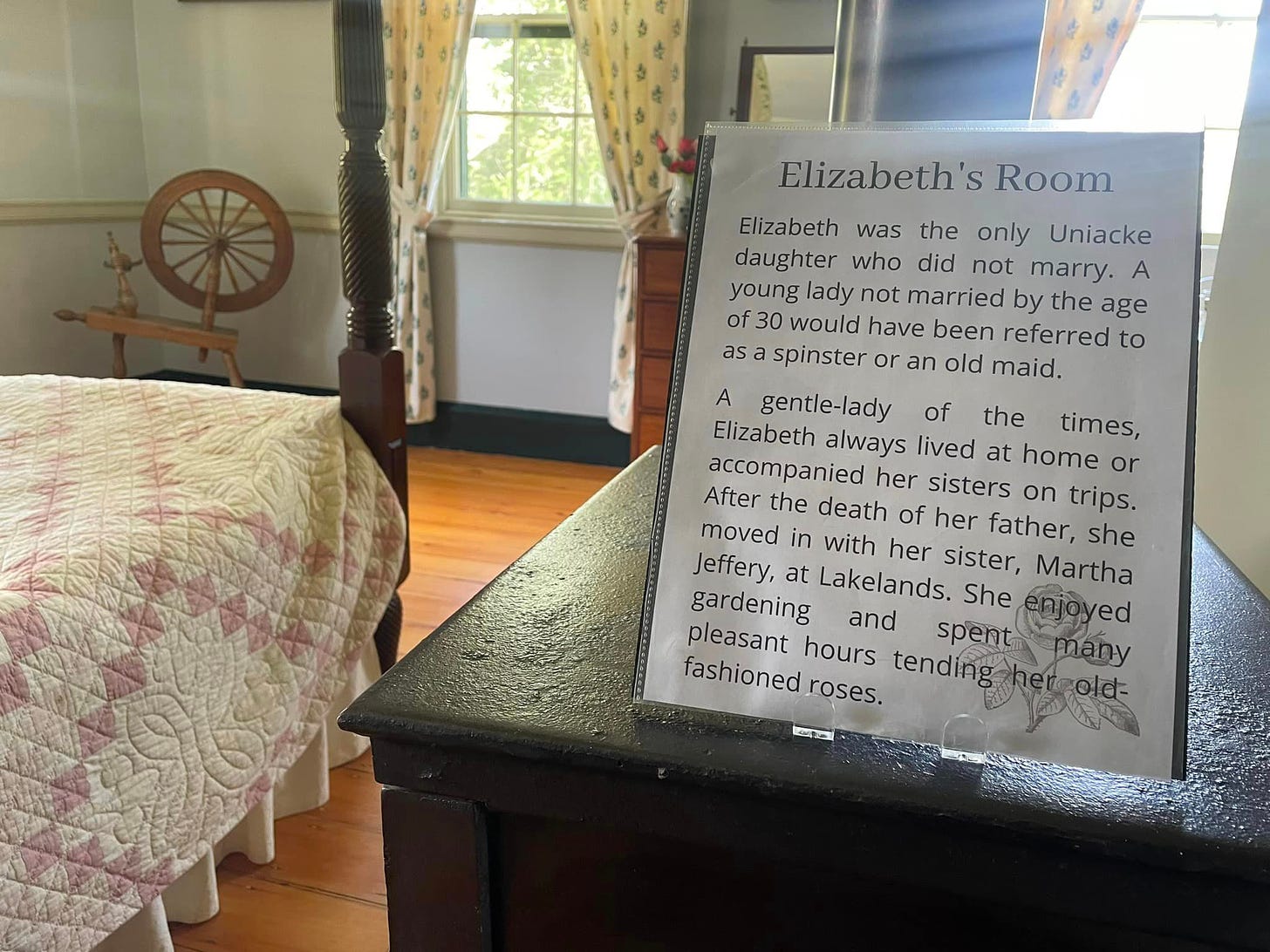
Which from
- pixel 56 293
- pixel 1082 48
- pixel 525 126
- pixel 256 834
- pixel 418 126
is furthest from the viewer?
pixel 56 293

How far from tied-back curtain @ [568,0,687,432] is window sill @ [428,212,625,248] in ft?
0.40

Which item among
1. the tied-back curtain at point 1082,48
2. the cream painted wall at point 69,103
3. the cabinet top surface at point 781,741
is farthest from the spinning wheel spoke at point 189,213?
the cabinet top surface at point 781,741

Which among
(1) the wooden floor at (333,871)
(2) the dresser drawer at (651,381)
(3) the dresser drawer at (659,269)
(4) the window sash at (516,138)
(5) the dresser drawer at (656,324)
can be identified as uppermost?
(4) the window sash at (516,138)

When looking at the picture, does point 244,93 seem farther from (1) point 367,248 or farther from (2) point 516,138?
(1) point 367,248

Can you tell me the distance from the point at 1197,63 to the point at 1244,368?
261 centimetres

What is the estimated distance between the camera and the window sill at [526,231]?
371 centimetres

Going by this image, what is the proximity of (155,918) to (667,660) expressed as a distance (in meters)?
1.17

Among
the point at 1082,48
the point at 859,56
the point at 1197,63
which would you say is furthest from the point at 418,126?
the point at 859,56

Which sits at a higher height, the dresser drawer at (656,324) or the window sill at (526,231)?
the window sill at (526,231)

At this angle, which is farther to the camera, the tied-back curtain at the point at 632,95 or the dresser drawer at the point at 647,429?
the tied-back curtain at the point at 632,95

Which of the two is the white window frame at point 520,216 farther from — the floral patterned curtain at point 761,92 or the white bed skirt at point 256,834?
the white bed skirt at point 256,834

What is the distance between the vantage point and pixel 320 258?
4039 mm

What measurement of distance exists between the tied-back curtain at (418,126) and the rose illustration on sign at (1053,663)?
3.60 metres

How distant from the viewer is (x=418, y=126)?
3.68 meters
